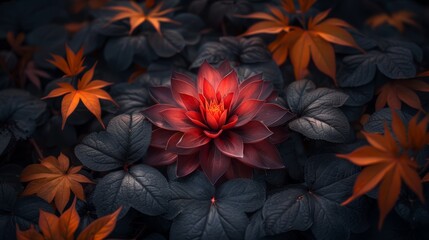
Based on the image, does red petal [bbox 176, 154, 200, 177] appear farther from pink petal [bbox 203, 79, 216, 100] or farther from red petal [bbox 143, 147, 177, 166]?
pink petal [bbox 203, 79, 216, 100]

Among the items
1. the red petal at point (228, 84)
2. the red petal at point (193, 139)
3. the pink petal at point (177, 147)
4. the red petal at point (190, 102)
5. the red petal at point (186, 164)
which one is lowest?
the red petal at point (186, 164)

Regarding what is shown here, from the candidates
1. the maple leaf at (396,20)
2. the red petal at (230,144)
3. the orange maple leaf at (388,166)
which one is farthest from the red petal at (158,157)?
the maple leaf at (396,20)

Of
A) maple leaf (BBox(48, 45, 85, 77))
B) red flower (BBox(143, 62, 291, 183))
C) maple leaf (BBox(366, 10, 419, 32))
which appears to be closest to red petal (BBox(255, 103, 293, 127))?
red flower (BBox(143, 62, 291, 183))

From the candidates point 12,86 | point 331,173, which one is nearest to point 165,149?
point 331,173

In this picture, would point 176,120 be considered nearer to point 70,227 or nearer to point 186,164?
point 186,164

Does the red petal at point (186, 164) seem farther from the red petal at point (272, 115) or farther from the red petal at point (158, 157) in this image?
the red petal at point (272, 115)

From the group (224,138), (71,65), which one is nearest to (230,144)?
(224,138)
